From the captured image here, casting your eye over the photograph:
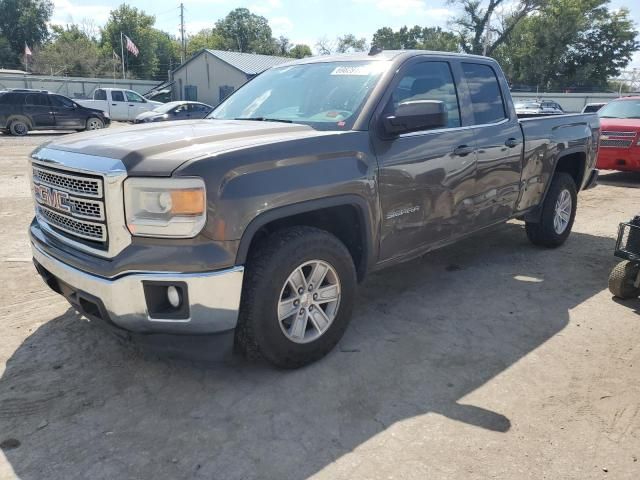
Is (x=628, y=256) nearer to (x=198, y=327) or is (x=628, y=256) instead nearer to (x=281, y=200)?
(x=281, y=200)

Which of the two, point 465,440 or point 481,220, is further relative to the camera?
point 481,220

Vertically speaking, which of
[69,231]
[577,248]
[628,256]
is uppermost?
[69,231]

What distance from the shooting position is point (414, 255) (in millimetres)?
4039

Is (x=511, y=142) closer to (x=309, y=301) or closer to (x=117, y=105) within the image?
Answer: (x=309, y=301)

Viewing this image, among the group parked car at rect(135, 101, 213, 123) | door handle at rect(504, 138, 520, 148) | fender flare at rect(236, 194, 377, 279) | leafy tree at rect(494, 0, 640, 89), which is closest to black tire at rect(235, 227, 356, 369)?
fender flare at rect(236, 194, 377, 279)

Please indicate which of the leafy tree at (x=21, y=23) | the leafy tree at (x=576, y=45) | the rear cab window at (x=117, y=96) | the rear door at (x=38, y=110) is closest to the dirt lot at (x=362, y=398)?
the rear door at (x=38, y=110)

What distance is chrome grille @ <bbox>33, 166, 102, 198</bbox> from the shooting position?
2746 mm

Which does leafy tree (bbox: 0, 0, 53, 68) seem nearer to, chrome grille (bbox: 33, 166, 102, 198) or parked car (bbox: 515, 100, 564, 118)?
parked car (bbox: 515, 100, 564, 118)

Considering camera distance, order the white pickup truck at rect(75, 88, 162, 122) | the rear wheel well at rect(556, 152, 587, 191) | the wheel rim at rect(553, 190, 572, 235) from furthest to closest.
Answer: the white pickup truck at rect(75, 88, 162, 122) < the rear wheel well at rect(556, 152, 587, 191) < the wheel rim at rect(553, 190, 572, 235)

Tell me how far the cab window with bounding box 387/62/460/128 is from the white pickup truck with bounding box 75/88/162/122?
81.4ft

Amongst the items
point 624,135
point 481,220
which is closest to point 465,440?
point 481,220

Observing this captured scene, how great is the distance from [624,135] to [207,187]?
10340 mm

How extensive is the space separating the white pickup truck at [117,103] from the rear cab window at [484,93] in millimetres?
24488

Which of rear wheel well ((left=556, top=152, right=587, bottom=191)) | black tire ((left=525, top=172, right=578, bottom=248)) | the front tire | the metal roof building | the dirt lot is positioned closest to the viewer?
the dirt lot
